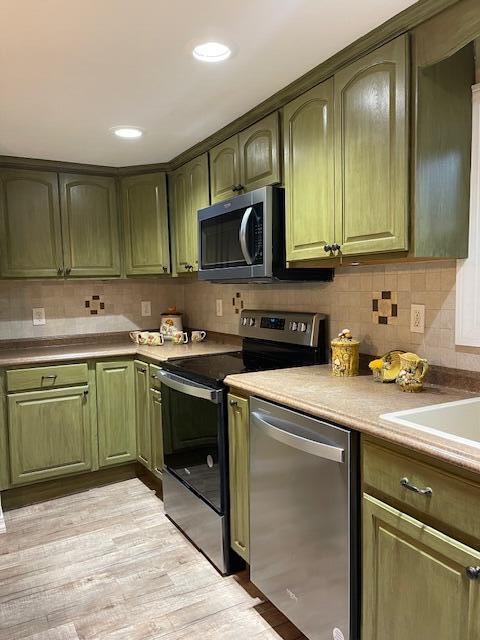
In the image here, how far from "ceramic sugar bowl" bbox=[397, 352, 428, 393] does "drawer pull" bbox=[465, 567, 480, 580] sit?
727 millimetres

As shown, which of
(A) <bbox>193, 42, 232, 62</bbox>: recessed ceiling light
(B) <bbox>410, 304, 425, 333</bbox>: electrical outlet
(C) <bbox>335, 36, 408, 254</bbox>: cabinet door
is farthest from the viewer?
(B) <bbox>410, 304, 425, 333</bbox>: electrical outlet

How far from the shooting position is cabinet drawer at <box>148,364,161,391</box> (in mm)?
2809

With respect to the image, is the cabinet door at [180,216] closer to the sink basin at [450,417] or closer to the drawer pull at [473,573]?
the sink basin at [450,417]

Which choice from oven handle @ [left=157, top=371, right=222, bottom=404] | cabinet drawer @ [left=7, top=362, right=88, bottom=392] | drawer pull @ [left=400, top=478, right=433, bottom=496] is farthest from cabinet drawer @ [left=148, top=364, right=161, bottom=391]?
drawer pull @ [left=400, top=478, right=433, bottom=496]

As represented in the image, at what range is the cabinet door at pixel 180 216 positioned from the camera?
314cm

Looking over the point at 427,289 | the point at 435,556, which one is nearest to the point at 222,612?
the point at 435,556

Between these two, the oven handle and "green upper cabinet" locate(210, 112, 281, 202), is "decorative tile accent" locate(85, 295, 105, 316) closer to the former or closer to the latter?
the oven handle

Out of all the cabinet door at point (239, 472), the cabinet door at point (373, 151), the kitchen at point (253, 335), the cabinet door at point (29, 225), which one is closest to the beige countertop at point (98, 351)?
the kitchen at point (253, 335)

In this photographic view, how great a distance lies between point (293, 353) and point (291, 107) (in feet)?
3.85

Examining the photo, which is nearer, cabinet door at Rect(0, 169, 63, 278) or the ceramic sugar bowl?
the ceramic sugar bowl

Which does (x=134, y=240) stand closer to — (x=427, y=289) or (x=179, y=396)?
(x=179, y=396)

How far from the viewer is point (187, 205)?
3119 millimetres

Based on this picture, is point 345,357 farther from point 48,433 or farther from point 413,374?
point 48,433

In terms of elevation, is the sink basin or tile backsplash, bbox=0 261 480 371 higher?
tile backsplash, bbox=0 261 480 371
